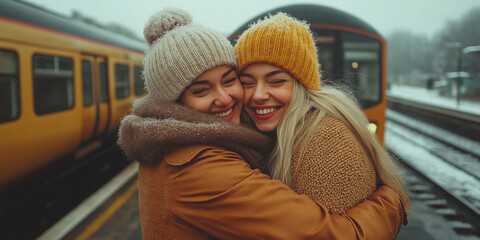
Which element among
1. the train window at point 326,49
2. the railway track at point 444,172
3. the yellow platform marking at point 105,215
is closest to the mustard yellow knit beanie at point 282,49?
the train window at point 326,49

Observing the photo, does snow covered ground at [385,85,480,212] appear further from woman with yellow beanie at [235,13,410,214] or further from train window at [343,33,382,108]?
woman with yellow beanie at [235,13,410,214]

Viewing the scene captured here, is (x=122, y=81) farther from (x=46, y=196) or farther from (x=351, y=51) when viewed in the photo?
(x=351, y=51)

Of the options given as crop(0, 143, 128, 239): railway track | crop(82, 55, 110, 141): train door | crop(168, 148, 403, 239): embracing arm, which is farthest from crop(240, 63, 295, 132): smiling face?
crop(82, 55, 110, 141): train door

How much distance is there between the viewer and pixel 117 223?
14.6ft

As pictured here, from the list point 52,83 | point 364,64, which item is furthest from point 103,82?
point 364,64

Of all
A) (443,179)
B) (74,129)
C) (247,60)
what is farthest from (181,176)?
(443,179)

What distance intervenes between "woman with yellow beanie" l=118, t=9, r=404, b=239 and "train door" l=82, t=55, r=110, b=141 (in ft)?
17.7

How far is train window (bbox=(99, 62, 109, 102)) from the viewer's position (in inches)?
286

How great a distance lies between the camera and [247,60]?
5.84ft

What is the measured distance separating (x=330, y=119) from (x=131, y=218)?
12.9 ft

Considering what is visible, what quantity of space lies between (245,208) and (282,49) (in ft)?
2.93

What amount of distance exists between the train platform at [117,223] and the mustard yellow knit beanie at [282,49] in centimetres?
323

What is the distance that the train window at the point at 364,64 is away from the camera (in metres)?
4.94

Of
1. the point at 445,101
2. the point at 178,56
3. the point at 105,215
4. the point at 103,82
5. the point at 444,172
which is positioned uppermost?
the point at 103,82
